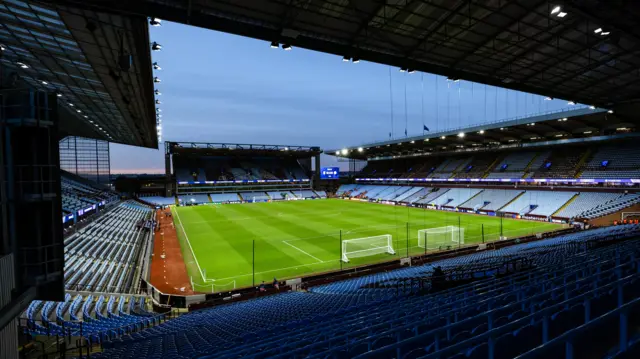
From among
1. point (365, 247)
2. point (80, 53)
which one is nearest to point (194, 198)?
point (365, 247)

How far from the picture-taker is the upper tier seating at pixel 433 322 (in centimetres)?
301

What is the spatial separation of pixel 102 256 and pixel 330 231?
19.7m

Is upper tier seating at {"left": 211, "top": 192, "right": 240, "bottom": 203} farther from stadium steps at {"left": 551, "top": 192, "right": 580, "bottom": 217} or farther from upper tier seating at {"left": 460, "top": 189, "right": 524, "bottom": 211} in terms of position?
stadium steps at {"left": 551, "top": 192, "right": 580, "bottom": 217}

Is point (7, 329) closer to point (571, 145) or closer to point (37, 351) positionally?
point (37, 351)

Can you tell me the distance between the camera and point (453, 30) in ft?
39.5

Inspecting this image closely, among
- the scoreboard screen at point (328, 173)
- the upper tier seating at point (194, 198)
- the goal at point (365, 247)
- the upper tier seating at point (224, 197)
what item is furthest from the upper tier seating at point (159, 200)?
the goal at point (365, 247)

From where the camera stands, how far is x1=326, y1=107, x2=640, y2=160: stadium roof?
3516 centimetres

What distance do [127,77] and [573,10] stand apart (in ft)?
62.7

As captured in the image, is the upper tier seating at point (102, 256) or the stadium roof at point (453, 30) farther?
the upper tier seating at point (102, 256)

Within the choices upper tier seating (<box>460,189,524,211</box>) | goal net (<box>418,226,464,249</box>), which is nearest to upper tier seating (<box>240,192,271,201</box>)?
upper tier seating (<box>460,189,524,211</box>)

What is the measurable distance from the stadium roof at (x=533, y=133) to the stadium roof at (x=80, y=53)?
1574 inches

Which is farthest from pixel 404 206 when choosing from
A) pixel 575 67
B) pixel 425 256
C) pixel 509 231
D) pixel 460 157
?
pixel 575 67

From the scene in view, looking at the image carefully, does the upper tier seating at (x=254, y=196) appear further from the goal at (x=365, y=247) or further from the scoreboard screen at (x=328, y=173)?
the goal at (x=365, y=247)

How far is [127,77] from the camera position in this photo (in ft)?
51.8
